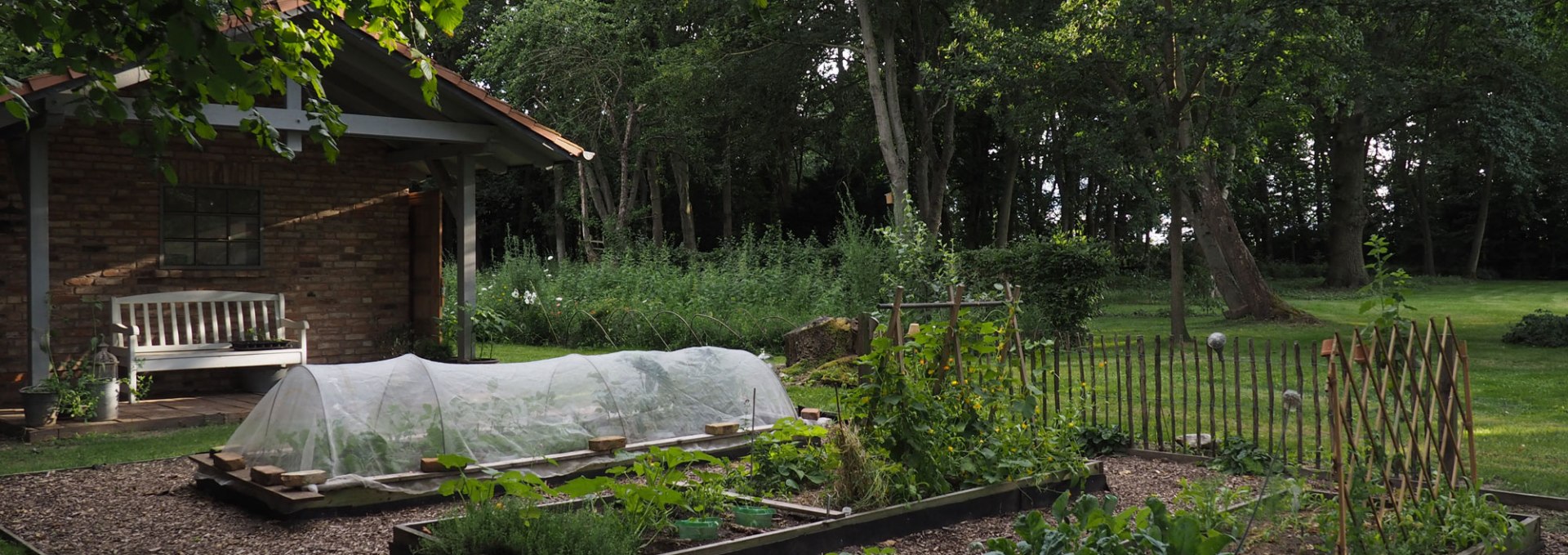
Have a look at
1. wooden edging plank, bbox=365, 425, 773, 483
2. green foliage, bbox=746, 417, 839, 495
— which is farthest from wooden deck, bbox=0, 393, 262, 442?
green foliage, bbox=746, 417, 839, 495

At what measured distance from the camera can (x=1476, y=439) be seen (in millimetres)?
8961

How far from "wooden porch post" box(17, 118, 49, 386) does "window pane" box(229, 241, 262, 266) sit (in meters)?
2.41

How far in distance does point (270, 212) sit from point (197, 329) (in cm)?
142

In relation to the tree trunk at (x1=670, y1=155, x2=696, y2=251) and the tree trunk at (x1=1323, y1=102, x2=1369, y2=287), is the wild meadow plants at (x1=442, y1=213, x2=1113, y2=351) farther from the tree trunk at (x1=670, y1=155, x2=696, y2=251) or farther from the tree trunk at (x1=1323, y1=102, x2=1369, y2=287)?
the tree trunk at (x1=1323, y1=102, x2=1369, y2=287)

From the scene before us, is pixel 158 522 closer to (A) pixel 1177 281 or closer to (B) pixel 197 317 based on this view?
(B) pixel 197 317

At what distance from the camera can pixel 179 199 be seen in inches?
461

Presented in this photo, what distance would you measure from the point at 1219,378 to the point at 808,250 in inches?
294

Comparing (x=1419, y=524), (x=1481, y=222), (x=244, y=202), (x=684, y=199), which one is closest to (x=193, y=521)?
(x=1419, y=524)

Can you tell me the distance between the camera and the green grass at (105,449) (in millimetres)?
8094

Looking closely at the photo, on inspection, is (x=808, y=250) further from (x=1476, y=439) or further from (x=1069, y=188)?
(x=1069, y=188)

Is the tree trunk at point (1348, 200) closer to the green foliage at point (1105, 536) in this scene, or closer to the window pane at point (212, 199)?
the window pane at point (212, 199)

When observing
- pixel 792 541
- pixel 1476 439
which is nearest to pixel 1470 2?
pixel 1476 439

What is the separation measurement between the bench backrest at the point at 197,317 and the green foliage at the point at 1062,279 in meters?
9.28

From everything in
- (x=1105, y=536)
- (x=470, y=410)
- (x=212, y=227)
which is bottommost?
(x=1105, y=536)
